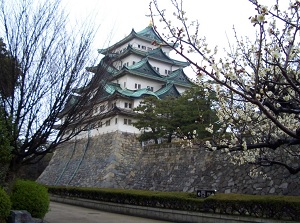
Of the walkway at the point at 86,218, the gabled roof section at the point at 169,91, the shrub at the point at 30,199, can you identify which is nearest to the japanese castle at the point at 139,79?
the gabled roof section at the point at 169,91

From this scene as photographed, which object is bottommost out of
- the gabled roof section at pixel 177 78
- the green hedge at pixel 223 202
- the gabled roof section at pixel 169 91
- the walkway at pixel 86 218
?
the walkway at pixel 86 218

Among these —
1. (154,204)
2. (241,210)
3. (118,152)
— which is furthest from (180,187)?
(118,152)

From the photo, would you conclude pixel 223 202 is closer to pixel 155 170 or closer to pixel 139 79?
pixel 155 170

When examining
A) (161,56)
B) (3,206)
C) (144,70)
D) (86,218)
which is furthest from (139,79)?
(3,206)

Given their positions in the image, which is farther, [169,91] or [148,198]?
[169,91]

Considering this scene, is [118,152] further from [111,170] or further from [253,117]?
[253,117]

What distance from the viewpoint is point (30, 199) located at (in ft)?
30.1

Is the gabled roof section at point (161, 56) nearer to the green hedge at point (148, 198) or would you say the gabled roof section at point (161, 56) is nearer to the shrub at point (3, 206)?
the green hedge at point (148, 198)

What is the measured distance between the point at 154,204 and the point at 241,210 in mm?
4821

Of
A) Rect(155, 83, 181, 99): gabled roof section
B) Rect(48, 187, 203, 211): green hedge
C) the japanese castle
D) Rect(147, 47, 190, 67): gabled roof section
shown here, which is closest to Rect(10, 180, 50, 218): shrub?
Rect(48, 187, 203, 211): green hedge

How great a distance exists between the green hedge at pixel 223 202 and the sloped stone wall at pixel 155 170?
3.46 ft

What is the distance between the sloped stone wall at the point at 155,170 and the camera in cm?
1369

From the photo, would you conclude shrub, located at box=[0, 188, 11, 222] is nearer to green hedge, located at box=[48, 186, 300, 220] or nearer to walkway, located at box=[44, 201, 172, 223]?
walkway, located at box=[44, 201, 172, 223]

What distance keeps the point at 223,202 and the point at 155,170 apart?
34.8ft
